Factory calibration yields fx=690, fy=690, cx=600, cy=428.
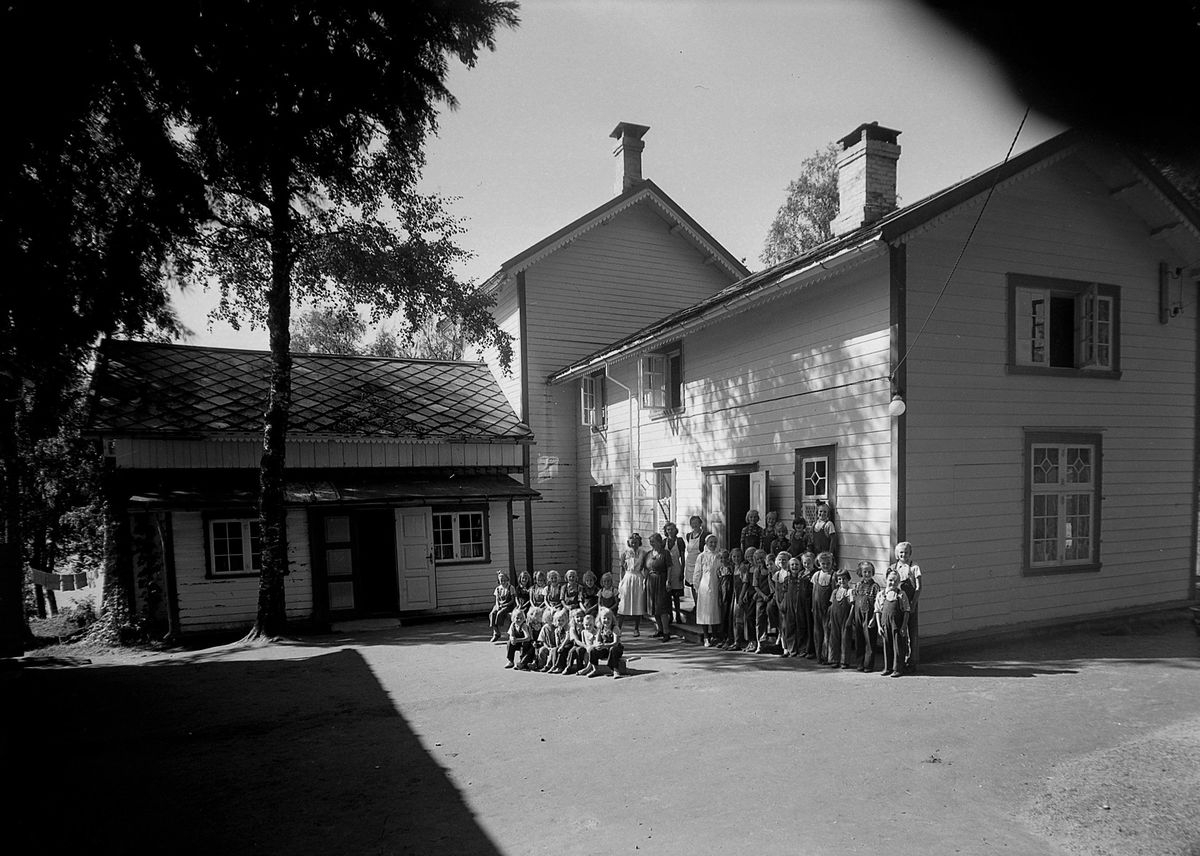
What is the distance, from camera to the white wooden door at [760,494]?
11.0 meters

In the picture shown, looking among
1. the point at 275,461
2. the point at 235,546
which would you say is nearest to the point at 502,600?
the point at 275,461

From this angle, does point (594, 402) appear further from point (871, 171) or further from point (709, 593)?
point (871, 171)

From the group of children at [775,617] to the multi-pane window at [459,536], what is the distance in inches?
197

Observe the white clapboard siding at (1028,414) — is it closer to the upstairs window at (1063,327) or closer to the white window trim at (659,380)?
the upstairs window at (1063,327)

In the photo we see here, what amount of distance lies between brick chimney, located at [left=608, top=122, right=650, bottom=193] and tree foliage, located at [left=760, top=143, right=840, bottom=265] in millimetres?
8023

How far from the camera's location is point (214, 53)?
386 centimetres

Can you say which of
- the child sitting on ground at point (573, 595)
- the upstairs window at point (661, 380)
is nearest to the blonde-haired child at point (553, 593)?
the child sitting on ground at point (573, 595)

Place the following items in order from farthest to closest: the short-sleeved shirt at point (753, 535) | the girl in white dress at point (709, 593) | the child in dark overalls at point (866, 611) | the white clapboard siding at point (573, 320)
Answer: the white clapboard siding at point (573, 320)
the short-sleeved shirt at point (753, 535)
the girl in white dress at point (709, 593)
the child in dark overalls at point (866, 611)

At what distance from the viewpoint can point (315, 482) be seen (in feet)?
45.9

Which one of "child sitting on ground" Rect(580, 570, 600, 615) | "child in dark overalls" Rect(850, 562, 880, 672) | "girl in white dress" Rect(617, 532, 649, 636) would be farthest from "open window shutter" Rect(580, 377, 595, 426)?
"child in dark overalls" Rect(850, 562, 880, 672)

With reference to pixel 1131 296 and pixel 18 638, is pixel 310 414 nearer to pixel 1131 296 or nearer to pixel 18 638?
pixel 18 638

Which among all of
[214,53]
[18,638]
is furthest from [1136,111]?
[18,638]

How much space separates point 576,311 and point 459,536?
6.53m

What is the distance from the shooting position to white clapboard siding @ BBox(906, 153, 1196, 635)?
30.1 feet
